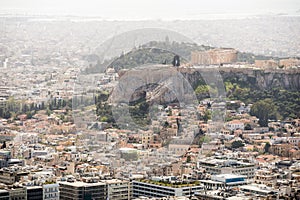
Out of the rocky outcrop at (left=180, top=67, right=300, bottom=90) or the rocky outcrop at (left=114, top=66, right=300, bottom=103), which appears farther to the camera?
the rocky outcrop at (left=180, top=67, right=300, bottom=90)


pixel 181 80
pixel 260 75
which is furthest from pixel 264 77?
pixel 181 80

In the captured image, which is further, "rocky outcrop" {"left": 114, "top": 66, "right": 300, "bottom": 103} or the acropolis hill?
the acropolis hill

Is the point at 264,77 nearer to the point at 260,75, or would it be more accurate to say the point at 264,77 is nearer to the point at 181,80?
the point at 260,75

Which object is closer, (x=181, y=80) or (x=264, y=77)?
(x=181, y=80)

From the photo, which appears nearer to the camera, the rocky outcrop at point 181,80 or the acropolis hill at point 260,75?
the rocky outcrop at point 181,80

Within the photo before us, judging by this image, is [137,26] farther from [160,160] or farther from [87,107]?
[160,160]

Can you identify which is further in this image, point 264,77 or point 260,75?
point 260,75

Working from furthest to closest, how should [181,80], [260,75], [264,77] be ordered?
[260,75] < [264,77] < [181,80]

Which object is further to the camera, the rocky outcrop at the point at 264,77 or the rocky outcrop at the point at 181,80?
the rocky outcrop at the point at 264,77

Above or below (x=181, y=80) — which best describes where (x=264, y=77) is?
above

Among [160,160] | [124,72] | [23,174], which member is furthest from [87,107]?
[23,174]

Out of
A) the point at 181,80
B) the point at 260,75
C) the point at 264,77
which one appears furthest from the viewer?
the point at 260,75
